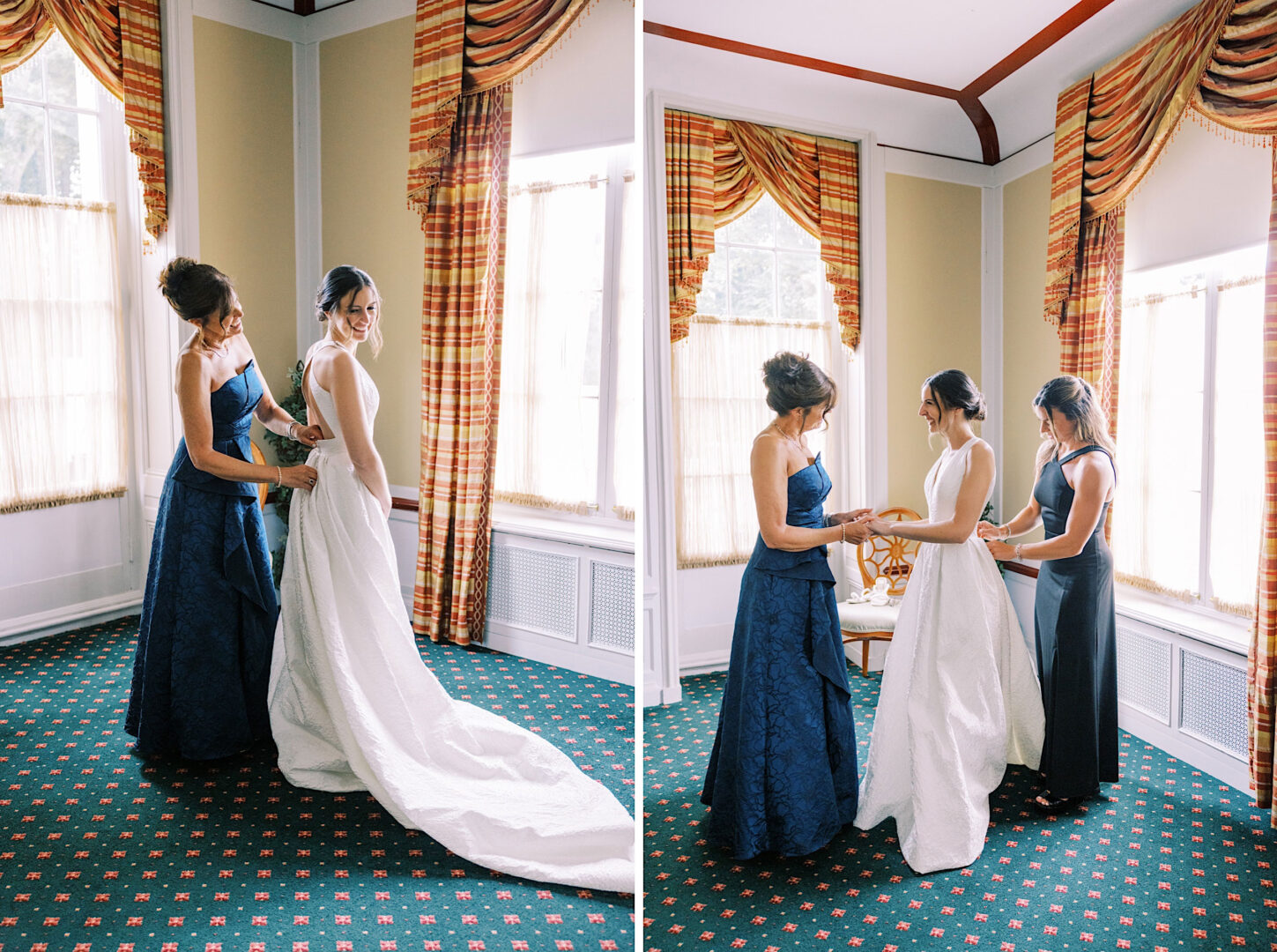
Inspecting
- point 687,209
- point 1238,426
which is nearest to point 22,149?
point 687,209

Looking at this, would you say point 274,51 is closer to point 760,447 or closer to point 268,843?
point 760,447

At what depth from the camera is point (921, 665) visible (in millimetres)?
1948

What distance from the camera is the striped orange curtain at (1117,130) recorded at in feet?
5.29

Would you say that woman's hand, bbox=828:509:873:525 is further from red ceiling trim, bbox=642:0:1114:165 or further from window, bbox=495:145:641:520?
window, bbox=495:145:641:520

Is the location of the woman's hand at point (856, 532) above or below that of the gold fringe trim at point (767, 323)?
below

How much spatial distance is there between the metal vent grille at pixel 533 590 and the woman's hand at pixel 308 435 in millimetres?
626

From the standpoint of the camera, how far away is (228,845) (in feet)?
6.72

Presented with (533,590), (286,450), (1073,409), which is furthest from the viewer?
(533,590)

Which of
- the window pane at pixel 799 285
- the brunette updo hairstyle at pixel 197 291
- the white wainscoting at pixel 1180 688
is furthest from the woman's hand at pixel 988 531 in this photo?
the brunette updo hairstyle at pixel 197 291

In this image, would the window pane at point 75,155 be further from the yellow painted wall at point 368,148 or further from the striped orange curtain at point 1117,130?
the striped orange curtain at point 1117,130

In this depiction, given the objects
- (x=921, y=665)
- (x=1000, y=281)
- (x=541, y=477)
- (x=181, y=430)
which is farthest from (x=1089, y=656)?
(x=181, y=430)

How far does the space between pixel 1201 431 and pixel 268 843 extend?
236 centimetres

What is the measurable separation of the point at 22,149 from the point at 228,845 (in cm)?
173

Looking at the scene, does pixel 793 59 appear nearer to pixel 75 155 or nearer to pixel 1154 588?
pixel 1154 588
